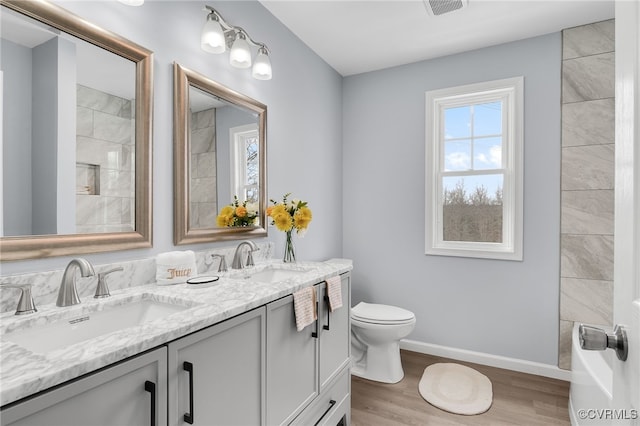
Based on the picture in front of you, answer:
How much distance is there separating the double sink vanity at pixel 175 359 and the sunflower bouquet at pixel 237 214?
32 cm

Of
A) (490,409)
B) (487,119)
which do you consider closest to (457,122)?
(487,119)

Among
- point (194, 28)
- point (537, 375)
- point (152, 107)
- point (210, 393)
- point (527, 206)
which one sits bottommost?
point (537, 375)

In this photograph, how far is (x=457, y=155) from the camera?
299 cm

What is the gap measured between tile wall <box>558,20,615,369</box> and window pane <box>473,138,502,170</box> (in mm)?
452

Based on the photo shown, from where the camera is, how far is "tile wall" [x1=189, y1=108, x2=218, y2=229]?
174 cm

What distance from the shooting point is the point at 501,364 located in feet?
8.90

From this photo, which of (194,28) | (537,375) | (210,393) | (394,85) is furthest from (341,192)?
(210,393)

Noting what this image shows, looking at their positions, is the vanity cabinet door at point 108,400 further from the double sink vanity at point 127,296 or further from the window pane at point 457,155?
the window pane at point 457,155

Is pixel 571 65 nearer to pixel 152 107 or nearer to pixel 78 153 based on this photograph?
pixel 152 107

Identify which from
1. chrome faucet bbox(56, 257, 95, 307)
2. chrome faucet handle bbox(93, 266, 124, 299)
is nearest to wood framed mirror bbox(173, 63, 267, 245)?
chrome faucet handle bbox(93, 266, 124, 299)

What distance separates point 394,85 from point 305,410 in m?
2.75

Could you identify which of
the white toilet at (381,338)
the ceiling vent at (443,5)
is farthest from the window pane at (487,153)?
the white toilet at (381,338)

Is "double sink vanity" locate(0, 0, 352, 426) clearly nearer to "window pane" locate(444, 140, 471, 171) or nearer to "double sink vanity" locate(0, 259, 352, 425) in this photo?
"double sink vanity" locate(0, 259, 352, 425)

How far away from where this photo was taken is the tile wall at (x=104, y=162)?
128cm
